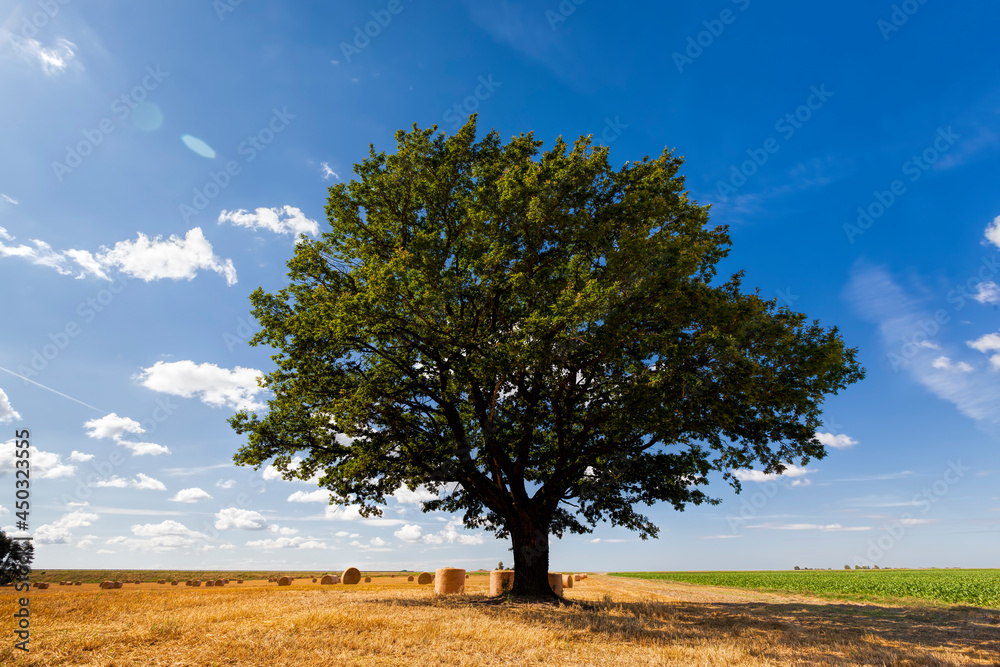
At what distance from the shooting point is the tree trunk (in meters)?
20.3

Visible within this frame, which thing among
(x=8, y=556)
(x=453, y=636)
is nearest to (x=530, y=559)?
(x=453, y=636)

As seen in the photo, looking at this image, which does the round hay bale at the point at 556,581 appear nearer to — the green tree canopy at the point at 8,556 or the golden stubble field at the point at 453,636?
the golden stubble field at the point at 453,636

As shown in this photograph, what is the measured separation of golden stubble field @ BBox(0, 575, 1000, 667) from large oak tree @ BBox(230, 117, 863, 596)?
532cm

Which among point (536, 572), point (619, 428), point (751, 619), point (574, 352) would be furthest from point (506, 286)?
point (751, 619)

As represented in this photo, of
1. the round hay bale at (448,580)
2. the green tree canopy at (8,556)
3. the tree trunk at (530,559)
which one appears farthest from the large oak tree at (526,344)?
the green tree canopy at (8,556)

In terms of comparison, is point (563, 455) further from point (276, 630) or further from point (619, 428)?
point (276, 630)

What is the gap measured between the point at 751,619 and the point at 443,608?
9654 millimetres

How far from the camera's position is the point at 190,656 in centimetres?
902

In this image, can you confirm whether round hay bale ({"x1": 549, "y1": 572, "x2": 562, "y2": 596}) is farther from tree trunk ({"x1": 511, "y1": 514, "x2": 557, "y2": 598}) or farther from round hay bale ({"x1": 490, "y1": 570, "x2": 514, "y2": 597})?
tree trunk ({"x1": 511, "y1": 514, "x2": 557, "y2": 598})

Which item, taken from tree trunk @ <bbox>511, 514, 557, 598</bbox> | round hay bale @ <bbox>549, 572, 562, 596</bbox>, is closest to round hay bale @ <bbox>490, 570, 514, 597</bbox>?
round hay bale @ <bbox>549, 572, 562, 596</bbox>

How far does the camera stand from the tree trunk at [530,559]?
20.3 m

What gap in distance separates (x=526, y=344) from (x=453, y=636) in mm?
8436

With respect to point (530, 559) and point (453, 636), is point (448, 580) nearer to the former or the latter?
point (530, 559)

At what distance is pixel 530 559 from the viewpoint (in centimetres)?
2058
